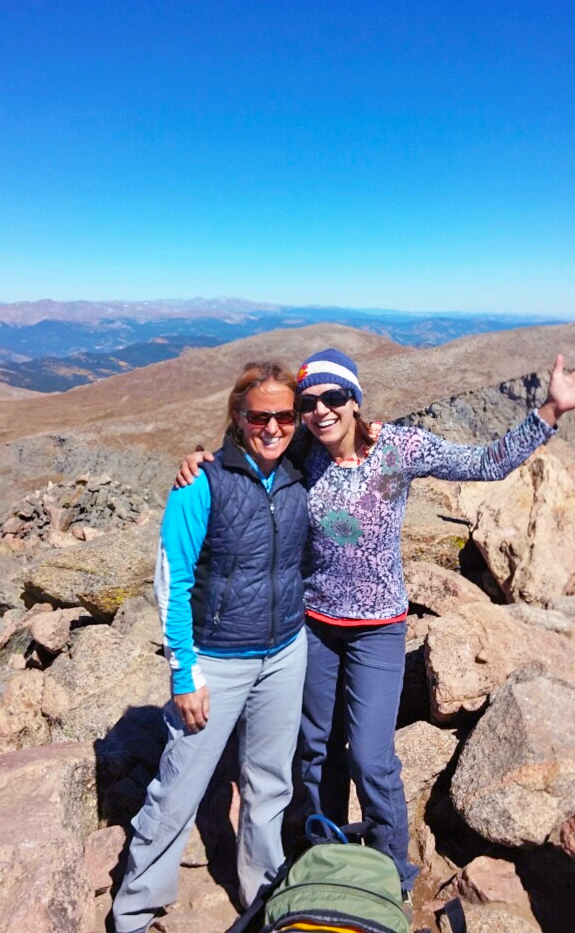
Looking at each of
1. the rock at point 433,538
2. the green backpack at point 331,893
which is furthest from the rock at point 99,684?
the rock at point 433,538

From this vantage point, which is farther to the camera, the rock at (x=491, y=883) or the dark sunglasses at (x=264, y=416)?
the rock at (x=491, y=883)

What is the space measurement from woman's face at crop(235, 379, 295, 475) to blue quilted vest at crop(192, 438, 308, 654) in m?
0.12

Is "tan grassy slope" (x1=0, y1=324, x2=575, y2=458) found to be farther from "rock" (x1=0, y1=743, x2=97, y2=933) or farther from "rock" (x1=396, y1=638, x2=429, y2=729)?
"rock" (x1=0, y1=743, x2=97, y2=933)

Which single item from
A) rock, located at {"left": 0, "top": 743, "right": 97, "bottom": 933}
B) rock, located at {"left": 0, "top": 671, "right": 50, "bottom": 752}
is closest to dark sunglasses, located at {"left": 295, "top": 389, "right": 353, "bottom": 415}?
rock, located at {"left": 0, "top": 743, "right": 97, "bottom": 933}

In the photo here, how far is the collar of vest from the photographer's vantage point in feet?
11.1

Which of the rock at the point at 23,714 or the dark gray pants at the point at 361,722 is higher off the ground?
the dark gray pants at the point at 361,722

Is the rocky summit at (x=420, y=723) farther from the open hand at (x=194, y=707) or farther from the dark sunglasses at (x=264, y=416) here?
the dark sunglasses at (x=264, y=416)

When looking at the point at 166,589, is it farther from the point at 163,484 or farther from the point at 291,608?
the point at 163,484

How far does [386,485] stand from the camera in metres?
3.69

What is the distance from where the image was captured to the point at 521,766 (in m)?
3.91

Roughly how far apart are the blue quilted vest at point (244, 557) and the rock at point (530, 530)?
450 centimetres

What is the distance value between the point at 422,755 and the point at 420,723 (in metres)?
0.27

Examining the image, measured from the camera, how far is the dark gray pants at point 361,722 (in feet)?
12.2

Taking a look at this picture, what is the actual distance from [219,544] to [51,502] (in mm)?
15822
